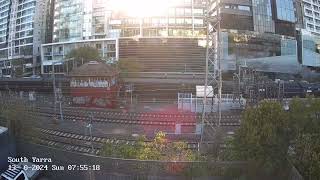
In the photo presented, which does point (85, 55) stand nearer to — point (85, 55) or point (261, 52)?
point (85, 55)

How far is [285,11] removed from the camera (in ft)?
271

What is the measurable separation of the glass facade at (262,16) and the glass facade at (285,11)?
2.36 metres

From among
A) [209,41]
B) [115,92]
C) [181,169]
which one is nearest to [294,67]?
[115,92]

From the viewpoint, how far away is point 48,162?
20.8 meters

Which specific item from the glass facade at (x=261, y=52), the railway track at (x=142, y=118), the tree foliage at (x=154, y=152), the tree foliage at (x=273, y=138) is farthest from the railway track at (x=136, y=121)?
the glass facade at (x=261, y=52)

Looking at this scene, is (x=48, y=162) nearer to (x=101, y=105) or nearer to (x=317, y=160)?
(x=317, y=160)

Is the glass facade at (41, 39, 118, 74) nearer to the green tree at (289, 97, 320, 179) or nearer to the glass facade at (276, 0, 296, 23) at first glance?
the glass facade at (276, 0, 296, 23)

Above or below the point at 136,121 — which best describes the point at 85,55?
above

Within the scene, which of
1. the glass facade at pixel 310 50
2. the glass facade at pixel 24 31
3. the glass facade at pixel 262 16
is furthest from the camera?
the glass facade at pixel 24 31

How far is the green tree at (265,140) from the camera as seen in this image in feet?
55.1

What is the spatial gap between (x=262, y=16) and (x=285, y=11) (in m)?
6.81

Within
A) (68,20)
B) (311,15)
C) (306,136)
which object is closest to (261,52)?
(311,15)

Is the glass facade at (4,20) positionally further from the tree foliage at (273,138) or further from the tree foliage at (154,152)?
the tree foliage at (273,138)

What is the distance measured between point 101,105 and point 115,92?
3.22 metres
